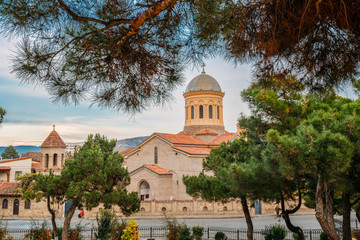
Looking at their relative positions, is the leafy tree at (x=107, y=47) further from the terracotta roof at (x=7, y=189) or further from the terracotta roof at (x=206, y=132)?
the terracotta roof at (x=206, y=132)

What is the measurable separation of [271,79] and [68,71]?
9.63ft

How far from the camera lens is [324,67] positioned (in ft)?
15.5

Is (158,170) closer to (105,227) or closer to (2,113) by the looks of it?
(105,227)

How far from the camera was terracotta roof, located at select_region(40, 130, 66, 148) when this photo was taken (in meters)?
38.9

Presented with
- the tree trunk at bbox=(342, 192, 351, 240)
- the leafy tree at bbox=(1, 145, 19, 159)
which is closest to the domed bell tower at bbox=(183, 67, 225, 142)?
the tree trunk at bbox=(342, 192, 351, 240)

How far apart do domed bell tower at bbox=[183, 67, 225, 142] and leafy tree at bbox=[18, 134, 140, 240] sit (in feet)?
84.1

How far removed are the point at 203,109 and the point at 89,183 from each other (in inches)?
1089

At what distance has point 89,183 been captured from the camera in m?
12.8

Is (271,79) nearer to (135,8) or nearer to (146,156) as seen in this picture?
(135,8)

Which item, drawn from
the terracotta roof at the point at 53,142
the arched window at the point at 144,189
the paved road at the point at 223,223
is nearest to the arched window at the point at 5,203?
the paved road at the point at 223,223

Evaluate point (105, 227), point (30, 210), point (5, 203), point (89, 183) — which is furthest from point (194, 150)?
point (105, 227)

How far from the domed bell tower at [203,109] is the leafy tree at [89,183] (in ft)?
84.1

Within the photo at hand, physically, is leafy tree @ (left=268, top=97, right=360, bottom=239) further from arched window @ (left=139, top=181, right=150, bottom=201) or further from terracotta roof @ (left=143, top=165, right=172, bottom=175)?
arched window @ (left=139, top=181, right=150, bottom=201)

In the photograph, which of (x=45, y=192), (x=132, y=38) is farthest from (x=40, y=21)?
(x=45, y=192)
